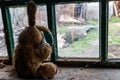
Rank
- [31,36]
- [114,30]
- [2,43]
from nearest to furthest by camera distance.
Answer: [31,36] < [114,30] < [2,43]

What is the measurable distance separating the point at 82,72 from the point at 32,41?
0.34m

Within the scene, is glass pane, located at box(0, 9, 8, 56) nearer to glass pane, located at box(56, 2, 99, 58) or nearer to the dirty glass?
the dirty glass

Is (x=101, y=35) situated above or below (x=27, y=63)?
above

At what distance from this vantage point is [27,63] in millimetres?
1203

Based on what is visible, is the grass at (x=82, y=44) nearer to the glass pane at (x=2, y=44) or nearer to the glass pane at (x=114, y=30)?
the glass pane at (x=114, y=30)

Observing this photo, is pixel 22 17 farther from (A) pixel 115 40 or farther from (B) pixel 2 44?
(A) pixel 115 40

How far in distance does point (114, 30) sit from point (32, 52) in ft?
1.46

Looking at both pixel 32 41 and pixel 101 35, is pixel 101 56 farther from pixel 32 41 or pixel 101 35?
pixel 32 41

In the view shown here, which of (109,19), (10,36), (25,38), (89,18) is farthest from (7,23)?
(109,19)

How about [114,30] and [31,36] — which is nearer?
[31,36]

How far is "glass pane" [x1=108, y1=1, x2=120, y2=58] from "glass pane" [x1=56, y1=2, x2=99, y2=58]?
0.22ft

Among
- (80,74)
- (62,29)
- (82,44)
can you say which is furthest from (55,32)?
(80,74)

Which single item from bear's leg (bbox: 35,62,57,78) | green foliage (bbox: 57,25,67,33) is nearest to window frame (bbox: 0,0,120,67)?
green foliage (bbox: 57,25,67,33)

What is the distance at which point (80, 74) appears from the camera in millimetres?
1325
